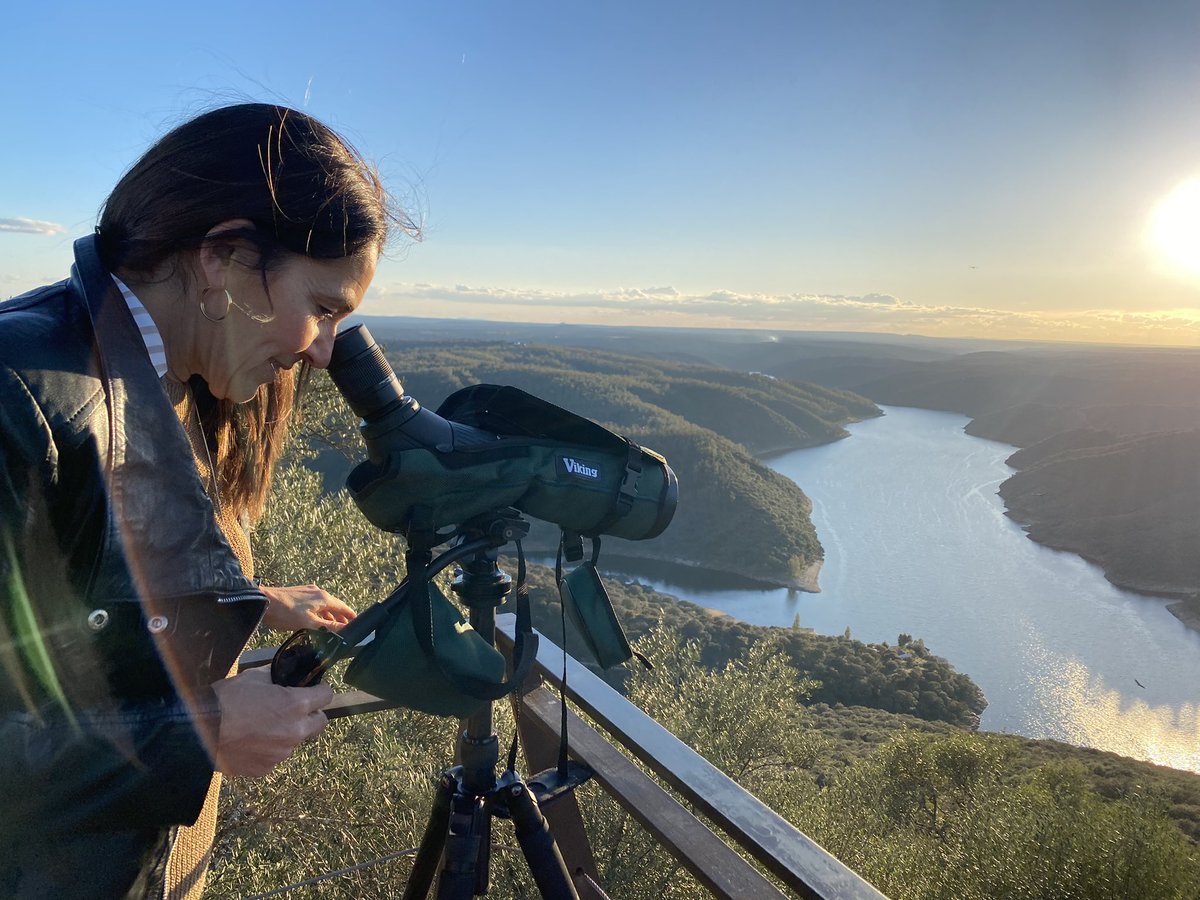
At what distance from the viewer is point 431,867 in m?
1.40

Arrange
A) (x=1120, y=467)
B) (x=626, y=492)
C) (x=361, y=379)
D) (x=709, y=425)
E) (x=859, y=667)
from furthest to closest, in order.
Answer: (x=709, y=425) → (x=1120, y=467) → (x=859, y=667) → (x=626, y=492) → (x=361, y=379)

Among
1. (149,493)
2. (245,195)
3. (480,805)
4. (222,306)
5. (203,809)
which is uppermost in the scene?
(245,195)

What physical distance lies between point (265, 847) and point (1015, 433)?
61642 mm

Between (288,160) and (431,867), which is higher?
(288,160)

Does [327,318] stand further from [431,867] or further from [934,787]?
[934,787]

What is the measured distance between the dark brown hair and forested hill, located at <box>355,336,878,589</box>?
34.1 metres

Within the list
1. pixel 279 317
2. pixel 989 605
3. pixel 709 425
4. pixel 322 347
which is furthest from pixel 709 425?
pixel 279 317

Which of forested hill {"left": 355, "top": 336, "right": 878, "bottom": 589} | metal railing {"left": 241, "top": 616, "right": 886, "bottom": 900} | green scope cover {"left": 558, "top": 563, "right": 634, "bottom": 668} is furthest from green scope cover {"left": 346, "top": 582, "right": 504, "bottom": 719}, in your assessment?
forested hill {"left": 355, "top": 336, "right": 878, "bottom": 589}

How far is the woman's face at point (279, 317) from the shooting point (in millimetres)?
1084

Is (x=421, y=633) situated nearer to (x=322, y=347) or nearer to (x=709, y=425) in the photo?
(x=322, y=347)

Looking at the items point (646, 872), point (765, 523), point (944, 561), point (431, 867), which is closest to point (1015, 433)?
point (944, 561)

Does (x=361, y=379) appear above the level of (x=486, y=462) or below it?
above

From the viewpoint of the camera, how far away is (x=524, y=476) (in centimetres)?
130

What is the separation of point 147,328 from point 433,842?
1.03m
